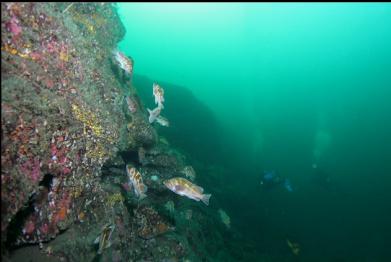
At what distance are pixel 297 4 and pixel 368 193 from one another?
135m

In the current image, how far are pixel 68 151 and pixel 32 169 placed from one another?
2.99 feet

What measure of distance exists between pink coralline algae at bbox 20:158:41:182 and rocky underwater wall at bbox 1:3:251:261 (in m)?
0.01

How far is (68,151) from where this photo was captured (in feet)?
16.3

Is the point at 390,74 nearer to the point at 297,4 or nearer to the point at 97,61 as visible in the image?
the point at 297,4

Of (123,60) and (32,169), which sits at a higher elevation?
(123,60)

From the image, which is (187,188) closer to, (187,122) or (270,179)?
(270,179)

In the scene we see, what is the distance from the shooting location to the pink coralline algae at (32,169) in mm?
3937

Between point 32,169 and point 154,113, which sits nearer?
point 32,169

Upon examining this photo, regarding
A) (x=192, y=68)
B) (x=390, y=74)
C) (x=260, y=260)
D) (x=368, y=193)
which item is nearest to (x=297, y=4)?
(x=192, y=68)

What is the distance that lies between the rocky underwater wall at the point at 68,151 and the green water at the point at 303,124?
8741mm

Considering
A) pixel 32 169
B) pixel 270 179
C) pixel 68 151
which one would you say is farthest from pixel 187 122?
pixel 32 169

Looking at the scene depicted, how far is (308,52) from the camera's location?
504ft

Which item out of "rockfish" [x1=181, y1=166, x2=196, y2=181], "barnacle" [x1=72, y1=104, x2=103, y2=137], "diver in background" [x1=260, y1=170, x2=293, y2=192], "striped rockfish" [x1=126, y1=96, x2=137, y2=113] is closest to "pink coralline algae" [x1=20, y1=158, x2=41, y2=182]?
"barnacle" [x1=72, y1=104, x2=103, y2=137]

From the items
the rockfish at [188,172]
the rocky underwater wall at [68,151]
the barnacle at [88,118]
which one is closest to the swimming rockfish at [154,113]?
the rocky underwater wall at [68,151]
